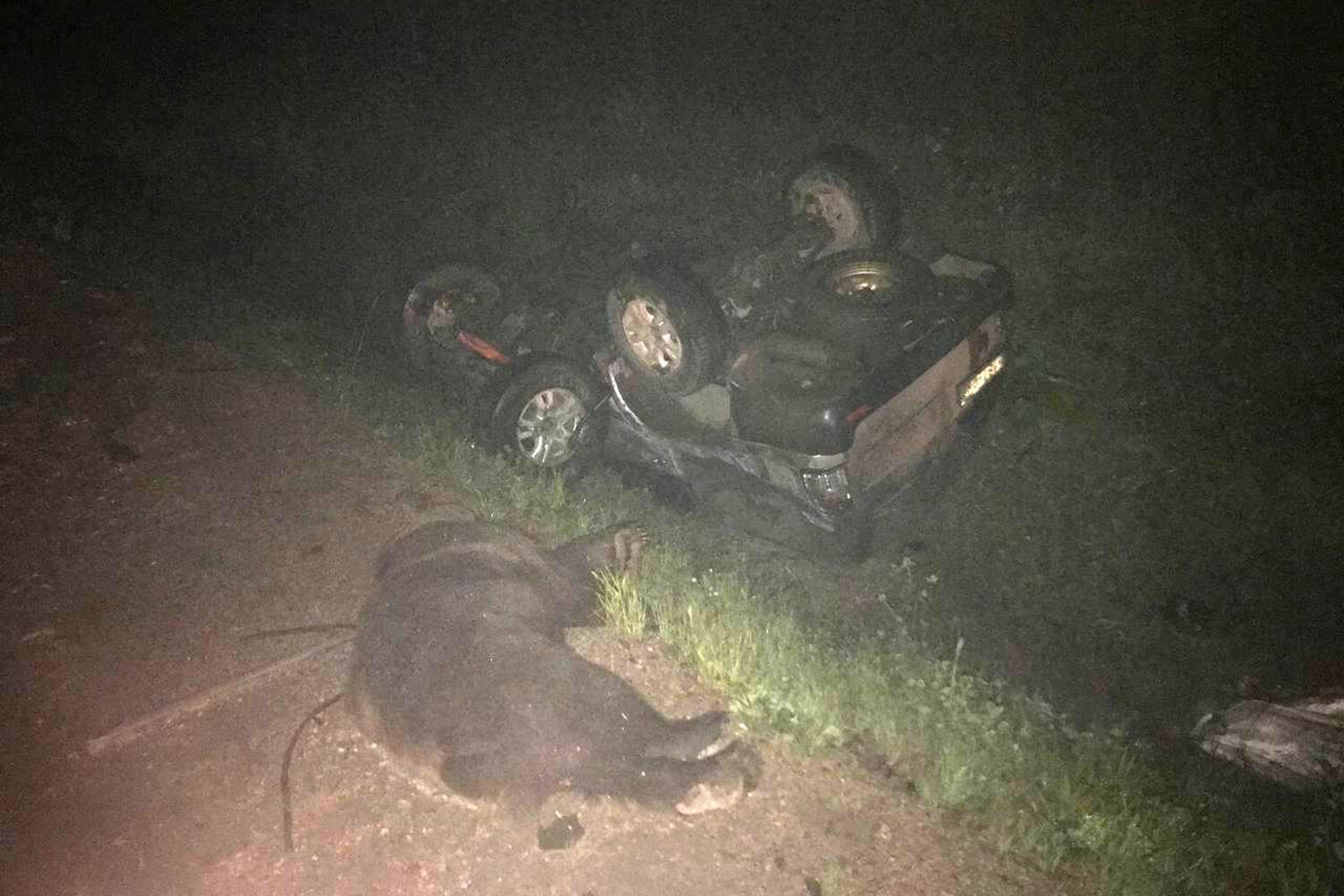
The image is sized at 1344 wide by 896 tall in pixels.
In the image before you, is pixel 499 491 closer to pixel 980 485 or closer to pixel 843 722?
pixel 843 722

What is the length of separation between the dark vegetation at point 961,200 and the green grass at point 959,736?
0.90 metres

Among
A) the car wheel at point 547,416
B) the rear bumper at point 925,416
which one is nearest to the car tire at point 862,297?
the rear bumper at point 925,416

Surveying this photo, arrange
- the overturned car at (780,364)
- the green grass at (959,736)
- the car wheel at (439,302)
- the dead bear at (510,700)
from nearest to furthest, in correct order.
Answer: the green grass at (959,736) → the dead bear at (510,700) → the overturned car at (780,364) → the car wheel at (439,302)

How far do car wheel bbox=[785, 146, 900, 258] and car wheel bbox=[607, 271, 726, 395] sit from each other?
1.34 meters

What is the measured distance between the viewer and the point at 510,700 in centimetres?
358

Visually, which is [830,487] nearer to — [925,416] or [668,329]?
[925,416]

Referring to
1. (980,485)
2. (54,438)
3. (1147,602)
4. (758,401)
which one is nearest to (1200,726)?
(1147,602)

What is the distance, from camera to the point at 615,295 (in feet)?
18.5

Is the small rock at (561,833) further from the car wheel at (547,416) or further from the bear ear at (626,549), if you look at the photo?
the car wheel at (547,416)

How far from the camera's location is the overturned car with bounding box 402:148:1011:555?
15.4 feet

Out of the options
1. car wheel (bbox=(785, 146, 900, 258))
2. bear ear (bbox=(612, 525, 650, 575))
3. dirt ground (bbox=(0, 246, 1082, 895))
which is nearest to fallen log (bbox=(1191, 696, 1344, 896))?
dirt ground (bbox=(0, 246, 1082, 895))

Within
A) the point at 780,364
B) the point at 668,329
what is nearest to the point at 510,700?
the point at 780,364

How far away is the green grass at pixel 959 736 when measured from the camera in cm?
319

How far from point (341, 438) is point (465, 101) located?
7.04 metres
